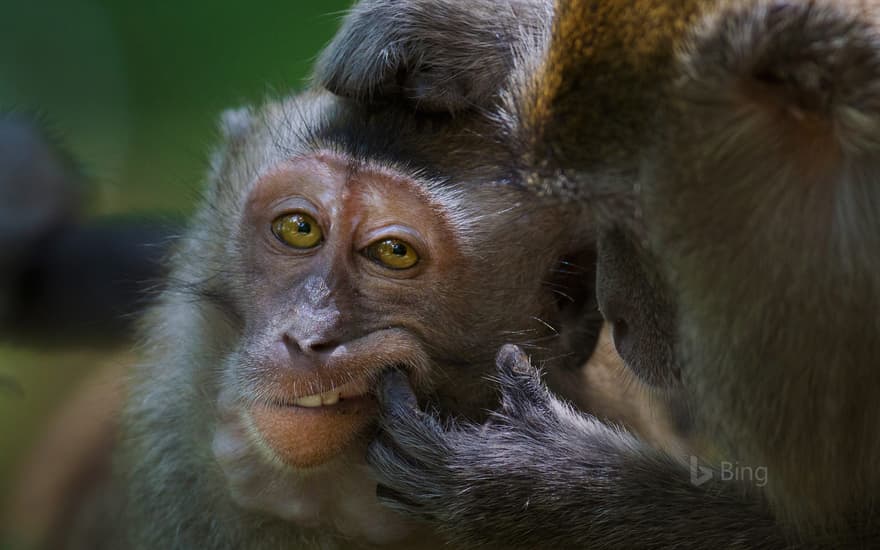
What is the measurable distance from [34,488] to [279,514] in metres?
2.30

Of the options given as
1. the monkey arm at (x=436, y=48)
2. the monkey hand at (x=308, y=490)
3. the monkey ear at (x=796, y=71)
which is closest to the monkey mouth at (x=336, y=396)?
the monkey hand at (x=308, y=490)

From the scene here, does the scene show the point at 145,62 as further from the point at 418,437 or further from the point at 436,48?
the point at 418,437

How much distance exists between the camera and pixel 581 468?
2090 mm

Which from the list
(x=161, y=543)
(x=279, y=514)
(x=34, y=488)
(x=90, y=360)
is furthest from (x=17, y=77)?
(x=279, y=514)

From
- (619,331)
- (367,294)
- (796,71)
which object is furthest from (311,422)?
(796,71)

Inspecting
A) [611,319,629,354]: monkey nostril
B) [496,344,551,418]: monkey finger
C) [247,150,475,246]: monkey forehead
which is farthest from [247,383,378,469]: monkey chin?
[611,319,629,354]: monkey nostril

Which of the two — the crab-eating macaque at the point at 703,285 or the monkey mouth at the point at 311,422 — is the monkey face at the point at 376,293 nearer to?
the monkey mouth at the point at 311,422

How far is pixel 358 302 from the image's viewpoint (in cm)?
221

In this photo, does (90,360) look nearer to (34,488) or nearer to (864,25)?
(34,488)

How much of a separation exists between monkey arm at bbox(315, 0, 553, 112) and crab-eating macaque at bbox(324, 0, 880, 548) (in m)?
0.03

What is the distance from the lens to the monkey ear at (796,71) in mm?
1590

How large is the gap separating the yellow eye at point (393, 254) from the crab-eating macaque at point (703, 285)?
24cm

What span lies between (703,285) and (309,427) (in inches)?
32.3

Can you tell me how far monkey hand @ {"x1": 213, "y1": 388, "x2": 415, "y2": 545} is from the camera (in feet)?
7.56
